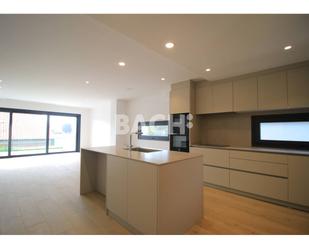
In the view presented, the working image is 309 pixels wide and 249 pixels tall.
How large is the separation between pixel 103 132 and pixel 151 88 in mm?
4015

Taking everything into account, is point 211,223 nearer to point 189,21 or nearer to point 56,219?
point 56,219

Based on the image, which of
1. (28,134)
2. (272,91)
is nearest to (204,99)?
(272,91)

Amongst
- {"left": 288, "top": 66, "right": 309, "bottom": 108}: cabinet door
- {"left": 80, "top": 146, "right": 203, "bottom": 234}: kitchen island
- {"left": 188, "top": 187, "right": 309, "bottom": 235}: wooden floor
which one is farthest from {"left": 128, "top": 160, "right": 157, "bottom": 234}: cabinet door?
{"left": 288, "top": 66, "right": 309, "bottom": 108}: cabinet door

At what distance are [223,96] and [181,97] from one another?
3.28ft

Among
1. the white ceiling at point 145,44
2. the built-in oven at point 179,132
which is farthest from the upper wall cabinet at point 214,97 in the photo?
the built-in oven at point 179,132

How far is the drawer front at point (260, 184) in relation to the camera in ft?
8.32

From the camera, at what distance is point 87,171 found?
3109 mm

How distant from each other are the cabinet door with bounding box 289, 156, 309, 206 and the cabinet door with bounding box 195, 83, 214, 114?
5.84 feet

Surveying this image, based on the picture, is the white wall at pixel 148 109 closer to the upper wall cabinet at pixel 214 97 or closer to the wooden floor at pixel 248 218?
the upper wall cabinet at pixel 214 97

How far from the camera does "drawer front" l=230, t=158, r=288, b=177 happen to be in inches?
99.7

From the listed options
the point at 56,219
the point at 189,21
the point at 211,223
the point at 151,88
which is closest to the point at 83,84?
the point at 151,88

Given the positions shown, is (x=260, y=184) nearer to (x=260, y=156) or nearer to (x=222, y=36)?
(x=260, y=156)

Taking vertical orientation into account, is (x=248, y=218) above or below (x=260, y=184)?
below

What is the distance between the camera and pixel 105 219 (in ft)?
6.97
